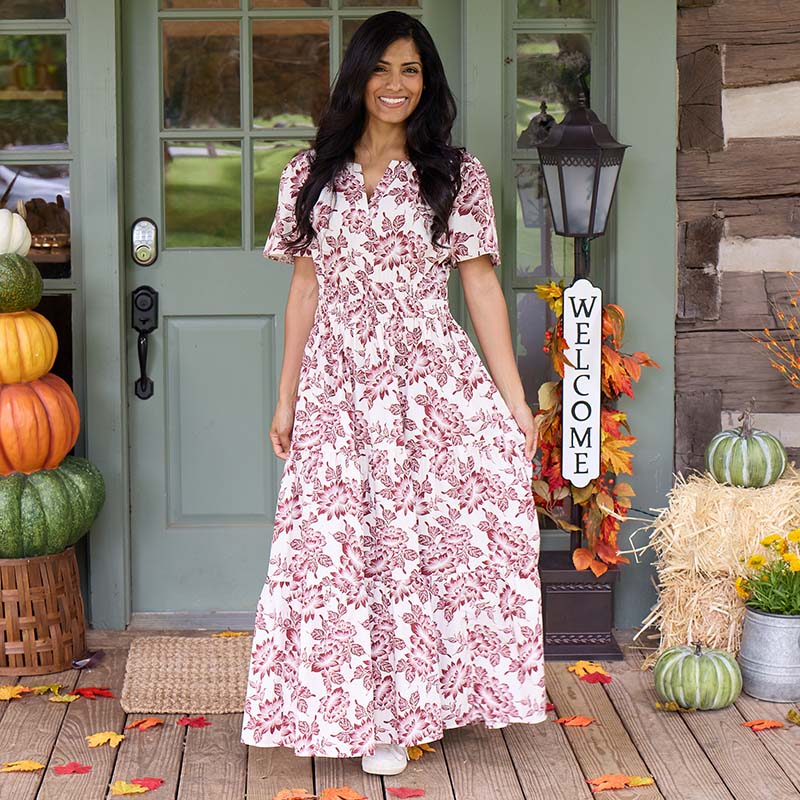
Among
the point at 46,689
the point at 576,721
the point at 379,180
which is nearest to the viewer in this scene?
the point at 379,180

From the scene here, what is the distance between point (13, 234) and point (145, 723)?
1452 millimetres

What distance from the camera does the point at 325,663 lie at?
10.00 ft

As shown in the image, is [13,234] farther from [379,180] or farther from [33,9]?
[379,180]

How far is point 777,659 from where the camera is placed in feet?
11.8

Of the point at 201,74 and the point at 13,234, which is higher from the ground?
the point at 201,74

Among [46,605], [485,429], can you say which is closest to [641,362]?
[485,429]

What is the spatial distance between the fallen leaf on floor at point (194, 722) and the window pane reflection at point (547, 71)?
2.00 m

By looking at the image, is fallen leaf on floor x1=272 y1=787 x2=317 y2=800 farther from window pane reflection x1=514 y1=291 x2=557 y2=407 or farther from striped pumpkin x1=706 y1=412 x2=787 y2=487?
window pane reflection x1=514 y1=291 x2=557 y2=407

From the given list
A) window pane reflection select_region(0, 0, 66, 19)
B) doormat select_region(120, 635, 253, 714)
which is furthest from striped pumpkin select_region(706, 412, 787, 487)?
window pane reflection select_region(0, 0, 66, 19)

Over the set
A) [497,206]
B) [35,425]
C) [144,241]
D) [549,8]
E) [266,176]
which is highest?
[549,8]

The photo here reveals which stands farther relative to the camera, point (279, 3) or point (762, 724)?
point (279, 3)

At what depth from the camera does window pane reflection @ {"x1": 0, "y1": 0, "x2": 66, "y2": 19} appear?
4125 millimetres

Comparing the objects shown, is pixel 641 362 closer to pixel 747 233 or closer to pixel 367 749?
pixel 747 233

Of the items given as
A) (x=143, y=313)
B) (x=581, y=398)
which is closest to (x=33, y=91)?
(x=143, y=313)
